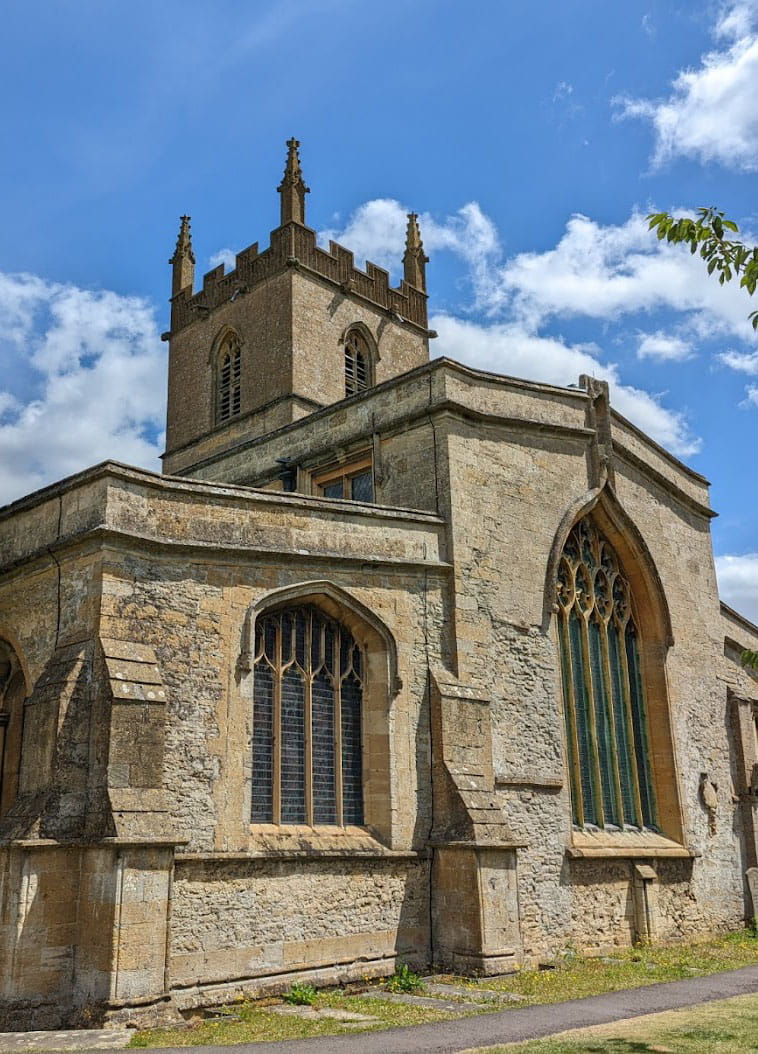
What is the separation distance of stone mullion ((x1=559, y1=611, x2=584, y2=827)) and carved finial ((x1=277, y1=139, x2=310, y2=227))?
14.4 metres

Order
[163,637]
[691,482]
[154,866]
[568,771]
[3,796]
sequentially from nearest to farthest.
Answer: [154,866]
[163,637]
[3,796]
[568,771]
[691,482]

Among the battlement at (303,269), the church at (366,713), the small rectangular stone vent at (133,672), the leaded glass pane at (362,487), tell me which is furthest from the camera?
the battlement at (303,269)

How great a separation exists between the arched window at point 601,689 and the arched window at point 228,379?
11.3 metres

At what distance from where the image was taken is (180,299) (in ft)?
95.5

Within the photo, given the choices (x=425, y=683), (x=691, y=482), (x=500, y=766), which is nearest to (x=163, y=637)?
(x=425, y=683)

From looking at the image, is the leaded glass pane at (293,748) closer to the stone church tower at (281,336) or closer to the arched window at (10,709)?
the arched window at (10,709)

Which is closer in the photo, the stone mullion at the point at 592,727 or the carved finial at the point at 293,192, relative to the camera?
the stone mullion at the point at 592,727

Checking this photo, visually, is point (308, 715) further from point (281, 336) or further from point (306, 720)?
point (281, 336)

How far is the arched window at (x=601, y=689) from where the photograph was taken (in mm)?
16875

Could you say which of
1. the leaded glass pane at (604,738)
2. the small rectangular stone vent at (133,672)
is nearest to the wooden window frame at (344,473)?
the leaded glass pane at (604,738)

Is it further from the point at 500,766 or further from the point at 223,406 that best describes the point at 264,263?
the point at 500,766

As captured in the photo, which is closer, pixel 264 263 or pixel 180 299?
pixel 264 263

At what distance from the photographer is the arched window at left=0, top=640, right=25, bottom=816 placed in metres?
13.8

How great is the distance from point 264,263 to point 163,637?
16.2 metres
